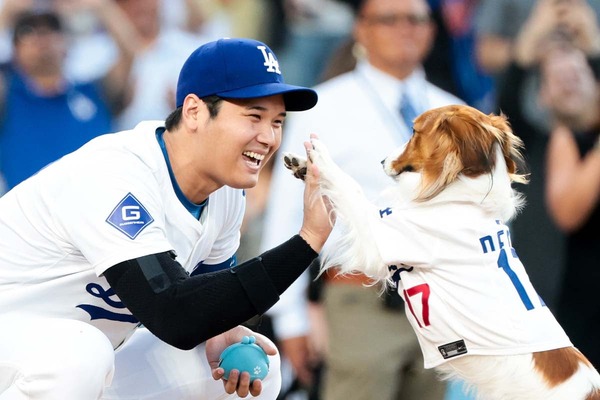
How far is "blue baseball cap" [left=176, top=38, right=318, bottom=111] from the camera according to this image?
346 cm

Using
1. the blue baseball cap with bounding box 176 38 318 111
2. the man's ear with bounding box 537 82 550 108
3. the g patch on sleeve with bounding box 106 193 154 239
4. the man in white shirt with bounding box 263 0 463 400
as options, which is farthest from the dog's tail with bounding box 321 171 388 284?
the man's ear with bounding box 537 82 550 108

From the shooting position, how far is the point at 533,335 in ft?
11.9

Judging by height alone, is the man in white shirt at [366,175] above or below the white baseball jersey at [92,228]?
below

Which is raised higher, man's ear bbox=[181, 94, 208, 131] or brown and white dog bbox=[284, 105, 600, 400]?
man's ear bbox=[181, 94, 208, 131]

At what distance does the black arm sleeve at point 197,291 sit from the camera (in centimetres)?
322

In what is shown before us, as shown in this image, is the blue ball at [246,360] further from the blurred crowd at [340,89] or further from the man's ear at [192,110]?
the blurred crowd at [340,89]

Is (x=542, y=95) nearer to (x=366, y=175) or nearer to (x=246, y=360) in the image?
(x=366, y=175)

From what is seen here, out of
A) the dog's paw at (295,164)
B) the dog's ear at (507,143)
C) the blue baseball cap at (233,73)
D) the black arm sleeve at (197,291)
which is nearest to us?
the black arm sleeve at (197,291)

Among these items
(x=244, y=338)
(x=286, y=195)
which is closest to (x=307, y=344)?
(x=286, y=195)

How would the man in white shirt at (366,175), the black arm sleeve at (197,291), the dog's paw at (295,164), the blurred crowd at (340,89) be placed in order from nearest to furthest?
the black arm sleeve at (197,291), the dog's paw at (295,164), the man in white shirt at (366,175), the blurred crowd at (340,89)

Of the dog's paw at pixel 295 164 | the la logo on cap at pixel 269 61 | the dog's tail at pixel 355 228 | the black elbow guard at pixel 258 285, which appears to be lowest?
the dog's tail at pixel 355 228

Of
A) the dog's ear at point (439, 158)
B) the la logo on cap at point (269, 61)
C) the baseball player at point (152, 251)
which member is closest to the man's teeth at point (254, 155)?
the baseball player at point (152, 251)

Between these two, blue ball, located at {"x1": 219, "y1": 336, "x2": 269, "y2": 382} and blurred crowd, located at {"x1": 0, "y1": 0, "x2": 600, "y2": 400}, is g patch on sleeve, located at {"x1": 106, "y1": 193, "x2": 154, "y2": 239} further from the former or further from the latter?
blurred crowd, located at {"x1": 0, "y1": 0, "x2": 600, "y2": 400}

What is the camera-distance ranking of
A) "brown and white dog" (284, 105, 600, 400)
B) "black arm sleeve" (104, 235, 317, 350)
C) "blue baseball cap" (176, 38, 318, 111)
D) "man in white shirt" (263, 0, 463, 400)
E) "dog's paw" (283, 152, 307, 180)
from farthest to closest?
1. "man in white shirt" (263, 0, 463, 400)
2. "dog's paw" (283, 152, 307, 180)
3. "brown and white dog" (284, 105, 600, 400)
4. "blue baseball cap" (176, 38, 318, 111)
5. "black arm sleeve" (104, 235, 317, 350)
